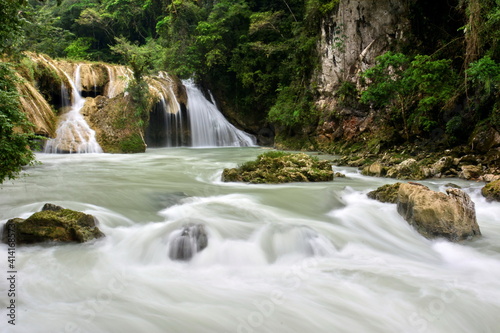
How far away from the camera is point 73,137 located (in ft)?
42.0

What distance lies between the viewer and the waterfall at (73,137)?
40.6 ft

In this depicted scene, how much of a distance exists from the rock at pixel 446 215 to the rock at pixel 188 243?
2.86 metres

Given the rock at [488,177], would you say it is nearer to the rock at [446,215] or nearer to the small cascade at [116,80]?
the rock at [446,215]

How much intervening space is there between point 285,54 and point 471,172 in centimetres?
1277

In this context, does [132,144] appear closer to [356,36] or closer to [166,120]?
[166,120]

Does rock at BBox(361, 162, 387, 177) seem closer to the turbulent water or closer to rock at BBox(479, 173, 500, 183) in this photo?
rock at BBox(479, 173, 500, 183)

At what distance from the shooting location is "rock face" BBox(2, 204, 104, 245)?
151 inches

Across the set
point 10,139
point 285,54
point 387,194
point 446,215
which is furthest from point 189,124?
point 446,215

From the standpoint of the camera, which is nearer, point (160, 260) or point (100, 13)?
point (160, 260)

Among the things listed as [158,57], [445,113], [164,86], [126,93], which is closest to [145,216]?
[445,113]

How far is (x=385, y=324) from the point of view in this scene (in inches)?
105

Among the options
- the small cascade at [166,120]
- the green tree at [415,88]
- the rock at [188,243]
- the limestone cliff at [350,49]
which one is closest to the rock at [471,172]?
the green tree at [415,88]

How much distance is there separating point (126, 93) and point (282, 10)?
985 cm

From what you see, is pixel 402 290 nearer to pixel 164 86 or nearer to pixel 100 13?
pixel 164 86
